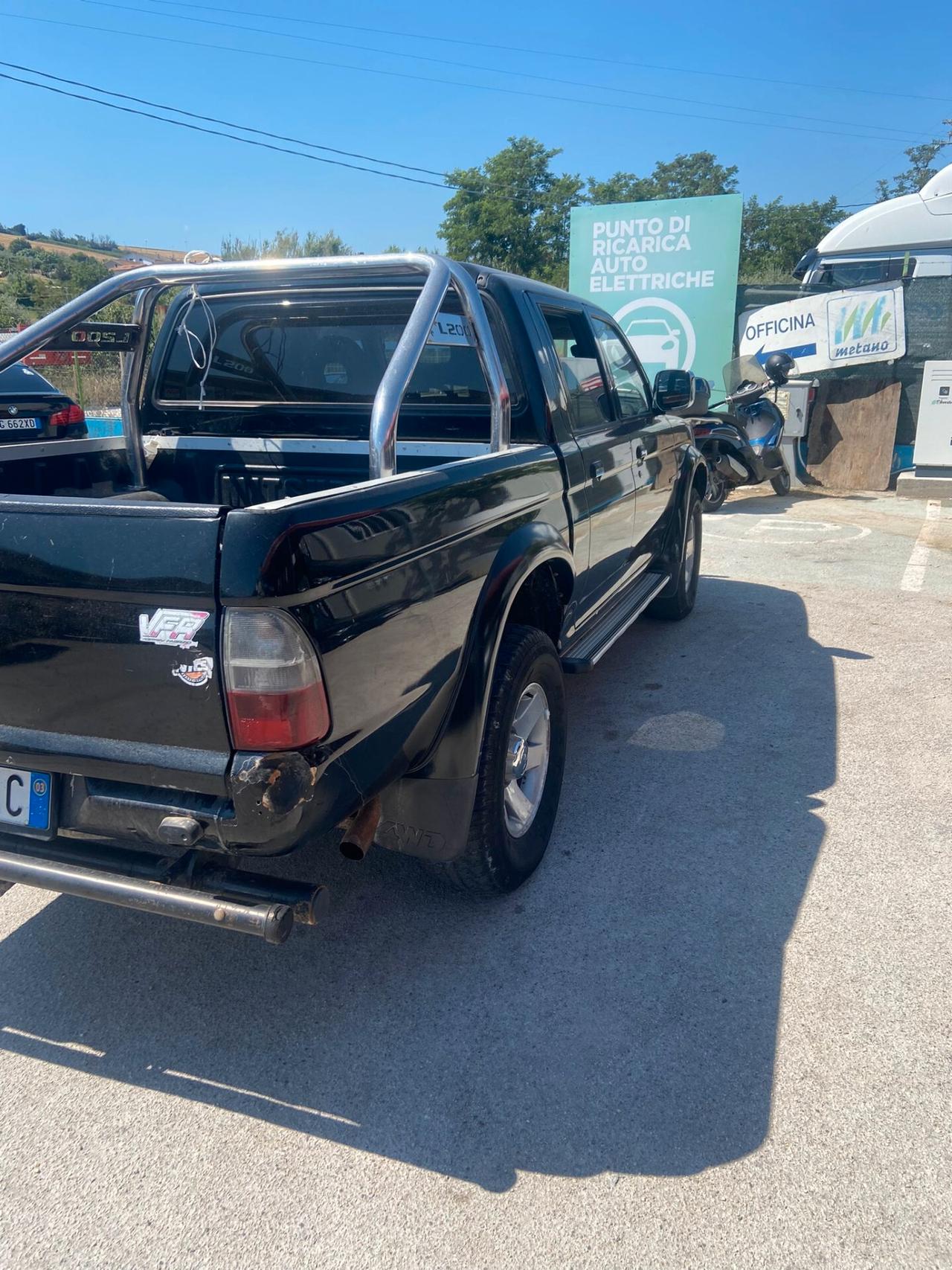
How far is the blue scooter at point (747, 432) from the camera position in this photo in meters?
10.1

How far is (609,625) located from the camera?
14.2ft

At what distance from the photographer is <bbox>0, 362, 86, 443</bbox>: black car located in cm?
767

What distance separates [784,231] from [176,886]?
187 ft

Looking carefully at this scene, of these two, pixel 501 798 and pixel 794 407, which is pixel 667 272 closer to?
pixel 794 407

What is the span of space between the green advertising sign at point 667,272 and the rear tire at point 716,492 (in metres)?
2.55

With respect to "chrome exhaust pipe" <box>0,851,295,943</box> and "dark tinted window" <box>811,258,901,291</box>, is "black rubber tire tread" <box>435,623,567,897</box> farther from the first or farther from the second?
"dark tinted window" <box>811,258,901,291</box>

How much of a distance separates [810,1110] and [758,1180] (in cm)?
27

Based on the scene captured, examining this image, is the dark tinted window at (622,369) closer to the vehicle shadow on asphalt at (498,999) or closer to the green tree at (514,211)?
the vehicle shadow on asphalt at (498,999)

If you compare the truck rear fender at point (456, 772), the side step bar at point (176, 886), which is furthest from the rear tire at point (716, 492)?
the side step bar at point (176, 886)

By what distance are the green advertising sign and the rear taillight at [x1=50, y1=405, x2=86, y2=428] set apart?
22.8 ft

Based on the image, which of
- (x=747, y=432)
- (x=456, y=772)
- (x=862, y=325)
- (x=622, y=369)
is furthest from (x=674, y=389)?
(x=862, y=325)

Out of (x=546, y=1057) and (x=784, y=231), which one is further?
(x=784, y=231)

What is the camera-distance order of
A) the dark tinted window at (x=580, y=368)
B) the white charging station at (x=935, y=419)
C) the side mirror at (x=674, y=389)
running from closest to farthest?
1. the dark tinted window at (x=580, y=368)
2. the side mirror at (x=674, y=389)
3. the white charging station at (x=935, y=419)

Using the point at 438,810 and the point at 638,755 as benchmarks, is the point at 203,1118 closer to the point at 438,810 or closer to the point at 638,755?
the point at 438,810
